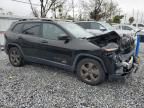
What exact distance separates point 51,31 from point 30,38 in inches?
30.8

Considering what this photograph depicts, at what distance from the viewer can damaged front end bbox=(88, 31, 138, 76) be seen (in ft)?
11.5

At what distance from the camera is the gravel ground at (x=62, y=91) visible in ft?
9.99

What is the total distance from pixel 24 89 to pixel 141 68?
3.83 metres

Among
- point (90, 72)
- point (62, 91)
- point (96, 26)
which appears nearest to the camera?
point (62, 91)

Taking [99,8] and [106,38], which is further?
[99,8]

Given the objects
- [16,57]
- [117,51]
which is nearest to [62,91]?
[117,51]

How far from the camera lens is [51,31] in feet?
14.5

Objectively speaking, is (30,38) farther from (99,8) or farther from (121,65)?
(99,8)

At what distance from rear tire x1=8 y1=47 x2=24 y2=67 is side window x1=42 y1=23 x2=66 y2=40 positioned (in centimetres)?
133

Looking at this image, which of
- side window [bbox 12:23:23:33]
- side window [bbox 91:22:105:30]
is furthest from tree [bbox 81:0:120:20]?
side window [bbox 12:23:23:33]

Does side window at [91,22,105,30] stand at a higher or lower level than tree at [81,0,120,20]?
lower

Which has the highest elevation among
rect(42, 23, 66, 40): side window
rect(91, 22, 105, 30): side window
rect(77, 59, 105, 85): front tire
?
rect(91, 22, 105, 30): side window

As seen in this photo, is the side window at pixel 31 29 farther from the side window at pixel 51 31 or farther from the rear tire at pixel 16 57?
the rear tire at pixel 16 57

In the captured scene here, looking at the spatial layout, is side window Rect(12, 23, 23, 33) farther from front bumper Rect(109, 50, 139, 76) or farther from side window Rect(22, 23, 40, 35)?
front bumper Rect(109, 50, 139, 76)
